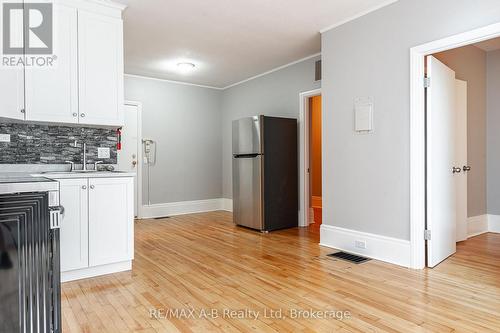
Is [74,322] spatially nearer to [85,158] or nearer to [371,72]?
[85,158]

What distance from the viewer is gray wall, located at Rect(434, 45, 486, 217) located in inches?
170

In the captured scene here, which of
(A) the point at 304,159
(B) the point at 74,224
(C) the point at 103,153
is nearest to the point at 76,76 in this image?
(C) the point at 103,153

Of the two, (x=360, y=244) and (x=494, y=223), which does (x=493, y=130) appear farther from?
(x=360, y=244)

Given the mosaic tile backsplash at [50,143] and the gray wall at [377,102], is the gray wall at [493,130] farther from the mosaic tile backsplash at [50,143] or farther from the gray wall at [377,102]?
the mosaic tile backsplash at [50,143]

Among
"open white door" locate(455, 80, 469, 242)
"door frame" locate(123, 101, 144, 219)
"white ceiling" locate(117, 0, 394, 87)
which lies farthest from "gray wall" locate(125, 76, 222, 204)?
"open white door" locate(455, 80, 469, 242)

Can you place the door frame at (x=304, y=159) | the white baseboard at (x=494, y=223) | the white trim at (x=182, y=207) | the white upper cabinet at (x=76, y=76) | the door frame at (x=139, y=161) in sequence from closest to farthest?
the white upper cabinet at (x=76, y=76) → the white baseboard at (x=494, y=223) → the door frame at (x=304, y=159) → the door frame at (x=139, y=161) → the white trim at (x=182, y=207)

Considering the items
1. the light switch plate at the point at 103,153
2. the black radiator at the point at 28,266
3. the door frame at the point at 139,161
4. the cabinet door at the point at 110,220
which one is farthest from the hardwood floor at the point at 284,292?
the door frame at the point at 139,161

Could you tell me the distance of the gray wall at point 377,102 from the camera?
2871 mm

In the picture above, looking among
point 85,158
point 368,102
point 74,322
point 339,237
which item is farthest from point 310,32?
point 74,322

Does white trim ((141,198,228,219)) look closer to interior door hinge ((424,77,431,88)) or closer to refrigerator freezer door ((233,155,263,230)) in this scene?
refrigerator freezer door ((233,155,263,230))

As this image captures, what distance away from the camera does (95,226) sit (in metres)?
2.84

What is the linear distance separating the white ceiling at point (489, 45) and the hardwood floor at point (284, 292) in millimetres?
2550

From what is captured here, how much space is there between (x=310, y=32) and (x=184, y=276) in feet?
10.1

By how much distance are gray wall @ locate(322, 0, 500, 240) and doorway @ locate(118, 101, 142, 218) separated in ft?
11.2
